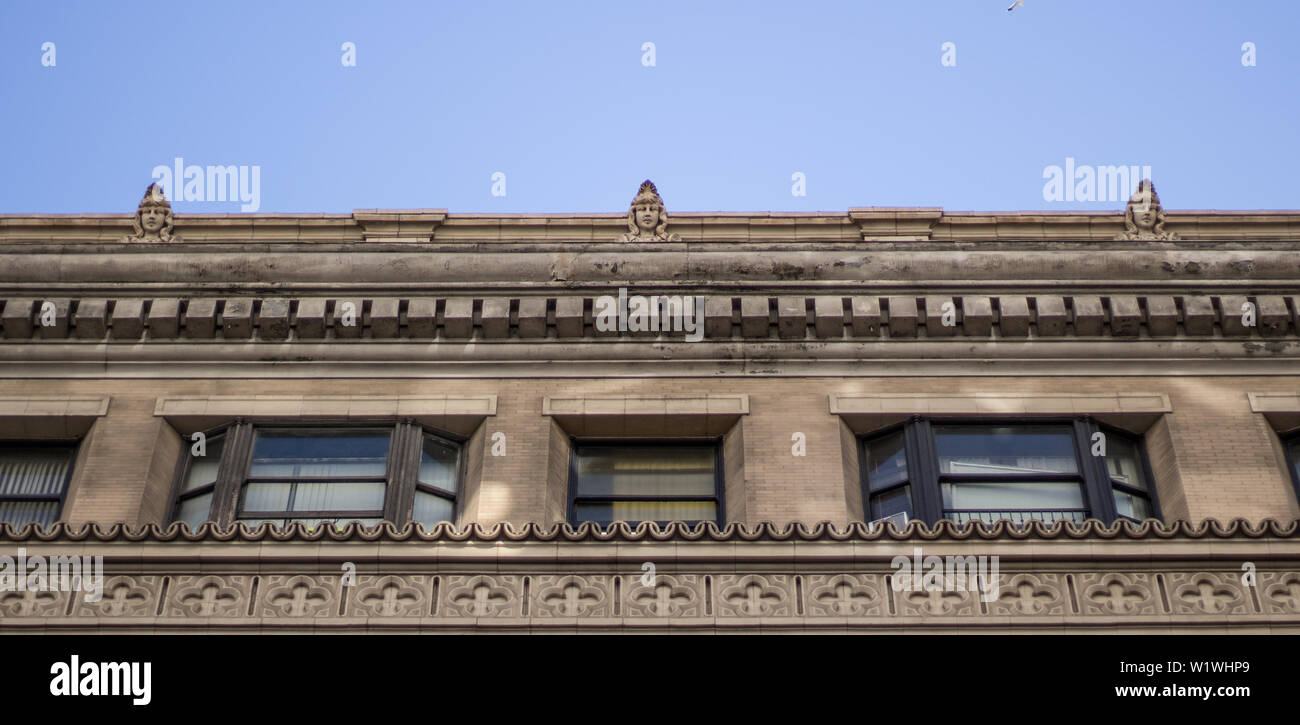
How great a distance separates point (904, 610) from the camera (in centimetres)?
1378

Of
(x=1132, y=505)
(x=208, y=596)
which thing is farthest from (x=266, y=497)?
(x=1132, y=505)

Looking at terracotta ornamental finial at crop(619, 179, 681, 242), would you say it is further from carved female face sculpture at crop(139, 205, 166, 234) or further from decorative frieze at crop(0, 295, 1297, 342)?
carved female face sculpture at crop(139, 205, 166, 234)

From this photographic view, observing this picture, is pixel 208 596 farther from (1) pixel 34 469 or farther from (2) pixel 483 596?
(1) pixel 34 469

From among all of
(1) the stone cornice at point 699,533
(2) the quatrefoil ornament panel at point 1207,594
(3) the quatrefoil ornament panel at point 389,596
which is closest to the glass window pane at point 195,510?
(1) the stone cornice at point 699,533

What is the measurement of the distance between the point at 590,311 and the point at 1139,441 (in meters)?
5.71

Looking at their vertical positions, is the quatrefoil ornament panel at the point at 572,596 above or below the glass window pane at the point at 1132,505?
below

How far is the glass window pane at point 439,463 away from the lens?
16.6 metres

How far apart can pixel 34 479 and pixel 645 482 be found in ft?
19.9

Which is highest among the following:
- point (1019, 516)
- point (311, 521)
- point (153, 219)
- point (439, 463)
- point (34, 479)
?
point (153, 219)

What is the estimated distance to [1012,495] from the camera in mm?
16328

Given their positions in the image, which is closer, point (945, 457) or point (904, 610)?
point (904, 610)

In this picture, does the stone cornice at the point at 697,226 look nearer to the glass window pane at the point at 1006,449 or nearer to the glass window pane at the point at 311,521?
the glass window pane at the point at 1006,449
